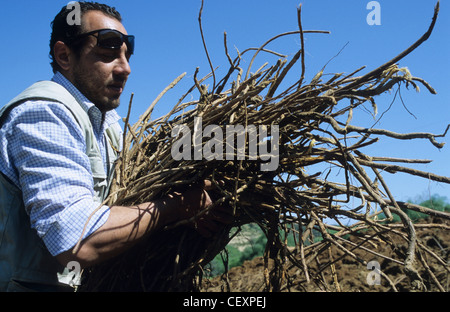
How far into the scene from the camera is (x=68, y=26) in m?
2.11

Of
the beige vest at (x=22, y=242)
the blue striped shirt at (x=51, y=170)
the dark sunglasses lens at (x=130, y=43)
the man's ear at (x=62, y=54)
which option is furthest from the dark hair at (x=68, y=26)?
the blue striped shirt at (x=51, y=170)

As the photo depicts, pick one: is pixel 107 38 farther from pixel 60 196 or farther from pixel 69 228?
pixel 69 228

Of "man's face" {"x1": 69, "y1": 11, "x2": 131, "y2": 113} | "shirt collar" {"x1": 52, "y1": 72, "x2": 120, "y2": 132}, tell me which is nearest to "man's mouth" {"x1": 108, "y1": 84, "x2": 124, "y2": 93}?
"man's face" {"x1": 69, "y1": 11, "x2": 131, "y2": 113}

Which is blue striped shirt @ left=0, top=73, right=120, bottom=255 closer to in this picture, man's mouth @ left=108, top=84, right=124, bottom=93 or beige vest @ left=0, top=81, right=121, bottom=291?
beige vest @ left=0, top=81, right=121, bottom=291

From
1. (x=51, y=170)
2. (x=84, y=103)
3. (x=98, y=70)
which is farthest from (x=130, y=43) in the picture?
(x=51, y=170)

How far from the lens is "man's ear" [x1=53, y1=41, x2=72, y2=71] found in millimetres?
2088

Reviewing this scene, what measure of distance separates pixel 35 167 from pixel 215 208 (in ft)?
2.41

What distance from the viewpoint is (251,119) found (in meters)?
1.83

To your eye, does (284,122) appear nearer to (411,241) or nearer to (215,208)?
(215,208)

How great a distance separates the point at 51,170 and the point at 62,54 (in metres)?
0.74
